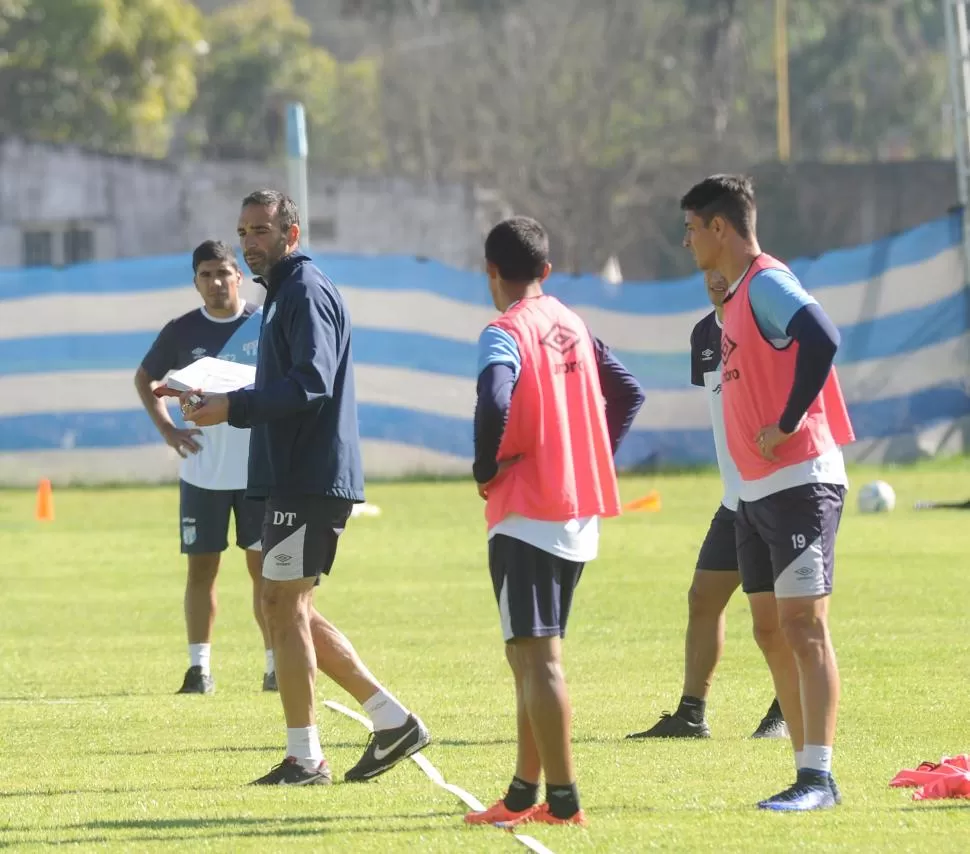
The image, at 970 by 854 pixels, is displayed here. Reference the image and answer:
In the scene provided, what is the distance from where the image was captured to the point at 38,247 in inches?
1826

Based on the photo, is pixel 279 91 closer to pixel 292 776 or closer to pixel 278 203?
pixel 278 203

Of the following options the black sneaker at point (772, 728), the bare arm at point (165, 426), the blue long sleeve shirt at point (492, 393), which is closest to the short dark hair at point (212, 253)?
the bare arm at point (165, 426)

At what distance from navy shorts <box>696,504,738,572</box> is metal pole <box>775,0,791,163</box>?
62742 mm

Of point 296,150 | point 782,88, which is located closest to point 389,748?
point 296,150

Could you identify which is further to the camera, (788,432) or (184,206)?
(184,206)

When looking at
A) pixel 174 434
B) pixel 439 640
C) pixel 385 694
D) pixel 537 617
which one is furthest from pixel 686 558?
pixel 537 617

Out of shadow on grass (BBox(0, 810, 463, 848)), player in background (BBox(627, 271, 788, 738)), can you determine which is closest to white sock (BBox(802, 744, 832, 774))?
shadow on grass (BBox(0, 810, 463, 848))

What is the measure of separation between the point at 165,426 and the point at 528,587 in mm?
4624

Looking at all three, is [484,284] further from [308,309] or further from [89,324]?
[308,309]

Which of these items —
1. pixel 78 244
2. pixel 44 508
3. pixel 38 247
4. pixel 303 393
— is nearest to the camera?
pixel 303 393

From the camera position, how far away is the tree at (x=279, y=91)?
247 ft

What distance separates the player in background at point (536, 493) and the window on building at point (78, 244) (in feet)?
132

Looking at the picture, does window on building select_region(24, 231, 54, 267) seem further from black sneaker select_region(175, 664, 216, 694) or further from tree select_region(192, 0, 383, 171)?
black sneaker select_region(175, 664, 216, 694)

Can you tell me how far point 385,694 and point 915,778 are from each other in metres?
2.10
